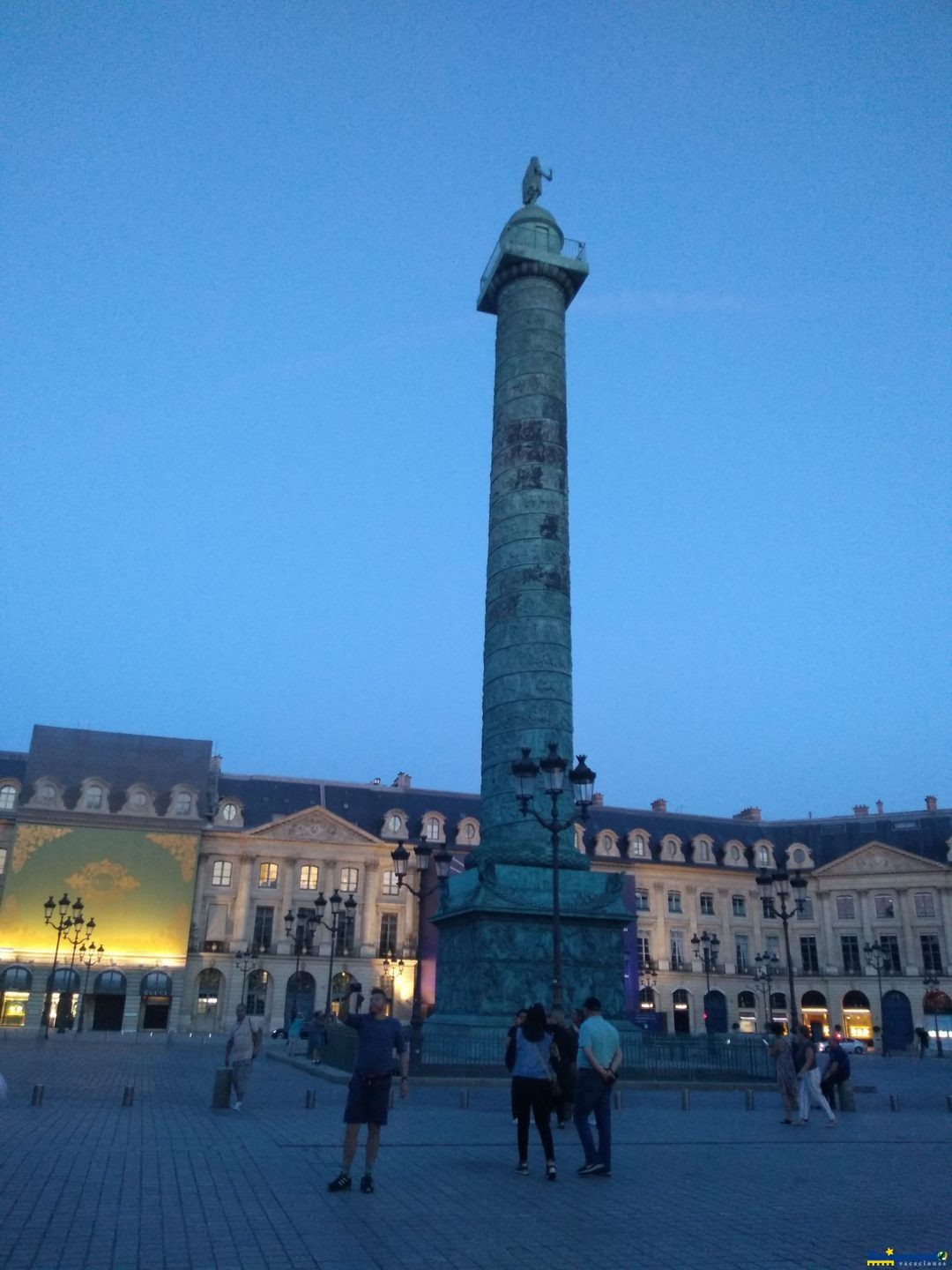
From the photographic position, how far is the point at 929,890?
55969 millimetres

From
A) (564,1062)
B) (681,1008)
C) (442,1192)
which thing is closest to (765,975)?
(681,1008)

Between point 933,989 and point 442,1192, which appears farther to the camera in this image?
point 933,989

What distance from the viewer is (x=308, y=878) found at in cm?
5319

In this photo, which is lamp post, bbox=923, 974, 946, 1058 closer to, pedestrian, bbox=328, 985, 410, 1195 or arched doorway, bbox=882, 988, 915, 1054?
arched doorway, bbox=882, 988, 915, 1054

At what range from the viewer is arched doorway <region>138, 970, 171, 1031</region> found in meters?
48.1

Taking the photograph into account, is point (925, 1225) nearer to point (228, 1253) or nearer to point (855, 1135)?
point (228, 1253)

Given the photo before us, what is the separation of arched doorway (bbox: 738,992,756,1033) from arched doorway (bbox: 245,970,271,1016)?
25.9 m

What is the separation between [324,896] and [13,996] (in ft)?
47.8

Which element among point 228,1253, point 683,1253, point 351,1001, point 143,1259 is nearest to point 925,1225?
point 683,1253

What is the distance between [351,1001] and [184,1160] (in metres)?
39.7

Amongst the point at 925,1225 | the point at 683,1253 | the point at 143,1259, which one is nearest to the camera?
the point at 143,1259

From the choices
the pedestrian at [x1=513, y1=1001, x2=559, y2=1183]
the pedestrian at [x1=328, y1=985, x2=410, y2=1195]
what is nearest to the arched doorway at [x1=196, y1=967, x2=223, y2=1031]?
the pedestrian at [x1=513, y1=1001, x2=559, y2=1183]

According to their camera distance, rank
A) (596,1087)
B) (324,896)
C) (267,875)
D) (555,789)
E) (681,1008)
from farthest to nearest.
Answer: (681,1008) → (267,875) → (324,896) → (555,789) → (596,1087)

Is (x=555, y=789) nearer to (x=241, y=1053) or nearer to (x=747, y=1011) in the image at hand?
Result: (x=241, y=1053)
